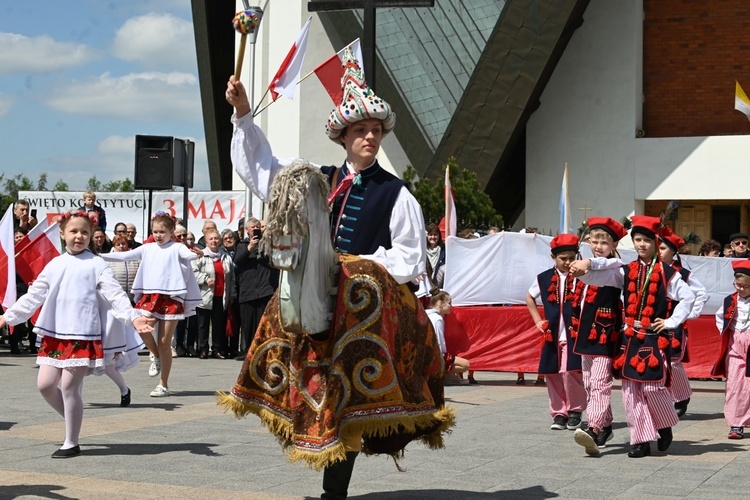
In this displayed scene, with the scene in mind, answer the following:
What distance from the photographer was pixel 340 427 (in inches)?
224

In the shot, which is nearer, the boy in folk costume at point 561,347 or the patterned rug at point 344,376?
the patterned rug at point 344,376

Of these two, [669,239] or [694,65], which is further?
[694,65]

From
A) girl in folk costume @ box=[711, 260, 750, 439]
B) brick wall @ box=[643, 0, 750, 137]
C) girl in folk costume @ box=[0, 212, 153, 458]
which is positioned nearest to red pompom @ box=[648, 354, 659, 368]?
girl in folk costume @ box=[711, 260, 750, 439]

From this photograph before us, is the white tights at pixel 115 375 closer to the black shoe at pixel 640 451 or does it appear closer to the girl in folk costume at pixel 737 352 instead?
the black shoe at pixel 640 451

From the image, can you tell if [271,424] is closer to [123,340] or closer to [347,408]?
[347,408]

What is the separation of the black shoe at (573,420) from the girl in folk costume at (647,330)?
127 centimetres

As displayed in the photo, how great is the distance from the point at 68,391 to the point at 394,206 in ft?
10.2

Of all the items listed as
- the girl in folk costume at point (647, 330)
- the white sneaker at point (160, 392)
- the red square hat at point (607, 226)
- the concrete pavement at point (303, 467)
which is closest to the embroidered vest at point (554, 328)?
the concrete pavement at point (303, 467)

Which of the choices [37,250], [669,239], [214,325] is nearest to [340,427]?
[669,239]

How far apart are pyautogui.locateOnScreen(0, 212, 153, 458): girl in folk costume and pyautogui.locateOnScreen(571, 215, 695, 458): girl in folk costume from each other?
3.39 metres

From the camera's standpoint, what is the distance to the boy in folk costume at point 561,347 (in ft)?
32.9

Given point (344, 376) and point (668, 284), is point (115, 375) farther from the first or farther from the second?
point (344, 376)

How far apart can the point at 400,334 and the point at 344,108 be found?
1.17 meters

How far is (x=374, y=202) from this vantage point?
5.91 metres
